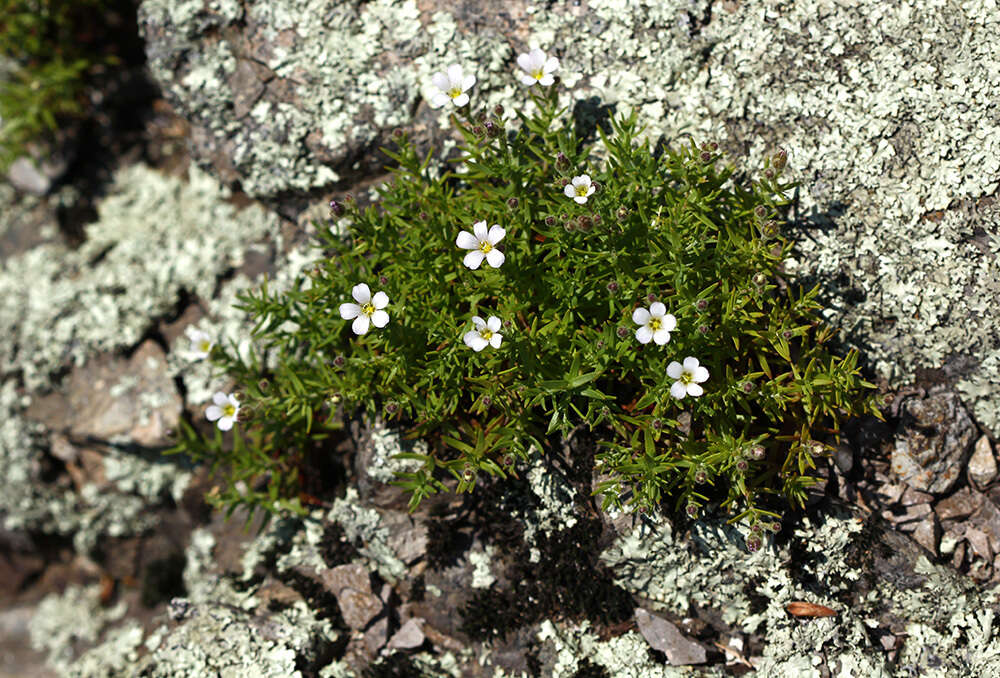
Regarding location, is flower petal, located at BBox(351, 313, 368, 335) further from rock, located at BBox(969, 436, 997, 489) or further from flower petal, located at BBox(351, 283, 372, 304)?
rock, located at BBox(969, 436, 997, 489)

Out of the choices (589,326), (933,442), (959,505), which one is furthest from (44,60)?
(959,505)

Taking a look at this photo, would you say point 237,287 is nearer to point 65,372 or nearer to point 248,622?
point 65,372

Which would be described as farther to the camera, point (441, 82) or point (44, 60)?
point (44, 60)

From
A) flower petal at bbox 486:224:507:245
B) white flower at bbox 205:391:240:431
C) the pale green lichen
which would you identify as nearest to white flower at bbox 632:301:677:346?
flower petal at bbox 486:224:507:245

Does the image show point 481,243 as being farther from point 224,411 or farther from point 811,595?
point 811,595

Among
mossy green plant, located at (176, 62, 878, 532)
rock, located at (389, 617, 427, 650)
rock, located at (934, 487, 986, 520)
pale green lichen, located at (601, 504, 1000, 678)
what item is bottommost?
rock, located at (389, 617, 427, 650)

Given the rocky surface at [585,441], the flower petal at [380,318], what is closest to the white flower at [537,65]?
the rocky surface at [585,441]

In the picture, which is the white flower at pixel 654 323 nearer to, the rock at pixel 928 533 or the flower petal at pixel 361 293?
the flower petal at pixel 361 293
